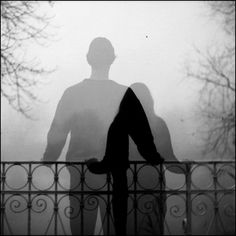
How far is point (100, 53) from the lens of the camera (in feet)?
13.2

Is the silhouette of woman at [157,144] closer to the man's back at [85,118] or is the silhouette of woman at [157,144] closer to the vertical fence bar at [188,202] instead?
the vertical fence bar at [188,202]

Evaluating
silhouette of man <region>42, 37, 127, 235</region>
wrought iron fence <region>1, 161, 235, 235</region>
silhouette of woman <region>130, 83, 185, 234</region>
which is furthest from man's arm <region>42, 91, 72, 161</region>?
silhouette of woman <region>130, 83, 185, 234</region>

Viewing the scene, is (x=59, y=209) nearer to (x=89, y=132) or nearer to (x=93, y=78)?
(x=89, y=132)

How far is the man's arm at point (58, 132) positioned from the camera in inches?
152

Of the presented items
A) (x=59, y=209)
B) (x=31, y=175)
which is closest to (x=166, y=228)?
(x=59, y=209)

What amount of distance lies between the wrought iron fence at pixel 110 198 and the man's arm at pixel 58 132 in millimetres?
111

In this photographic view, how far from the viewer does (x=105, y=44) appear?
399cm

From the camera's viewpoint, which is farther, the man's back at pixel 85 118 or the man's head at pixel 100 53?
the man's head at pixel 100 53

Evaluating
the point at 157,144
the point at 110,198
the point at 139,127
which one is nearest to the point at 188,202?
the point at 157,144

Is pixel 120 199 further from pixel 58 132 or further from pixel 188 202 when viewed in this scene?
pixel 58 132

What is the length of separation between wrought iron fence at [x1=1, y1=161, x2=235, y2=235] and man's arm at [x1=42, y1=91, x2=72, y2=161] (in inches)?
4.4

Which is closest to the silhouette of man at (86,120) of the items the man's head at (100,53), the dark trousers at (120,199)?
the man's head at (100,53)

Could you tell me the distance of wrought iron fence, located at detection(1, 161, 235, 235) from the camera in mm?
3848

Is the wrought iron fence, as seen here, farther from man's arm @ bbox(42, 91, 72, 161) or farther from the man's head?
the man's head
